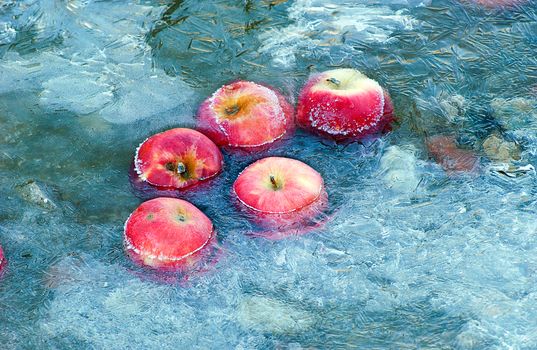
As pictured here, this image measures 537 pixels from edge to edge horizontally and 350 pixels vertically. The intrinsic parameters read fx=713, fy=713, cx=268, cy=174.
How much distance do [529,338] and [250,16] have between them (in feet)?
8.41

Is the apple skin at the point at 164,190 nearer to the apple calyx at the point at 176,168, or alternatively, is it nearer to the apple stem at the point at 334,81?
the apple calyx at the point at 176,168

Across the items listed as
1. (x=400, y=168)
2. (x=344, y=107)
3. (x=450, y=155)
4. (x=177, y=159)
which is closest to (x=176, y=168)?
(x=177, y=159)

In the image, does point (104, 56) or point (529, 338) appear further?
point (104, 56)

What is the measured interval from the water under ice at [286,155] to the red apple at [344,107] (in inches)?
3.3

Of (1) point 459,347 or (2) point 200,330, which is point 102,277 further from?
(1) point 459,347

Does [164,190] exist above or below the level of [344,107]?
below

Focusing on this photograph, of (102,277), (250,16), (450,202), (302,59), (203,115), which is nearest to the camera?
(102,277)

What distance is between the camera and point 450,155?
3459mm

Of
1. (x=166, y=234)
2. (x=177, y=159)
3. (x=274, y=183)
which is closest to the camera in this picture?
(x=166, y=234)

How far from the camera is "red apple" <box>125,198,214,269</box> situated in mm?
2916

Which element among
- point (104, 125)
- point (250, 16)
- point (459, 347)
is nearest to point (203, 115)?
point (104, 125)

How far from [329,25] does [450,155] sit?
4.17 ft

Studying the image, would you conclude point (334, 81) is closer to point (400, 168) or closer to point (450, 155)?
point (400, 168)

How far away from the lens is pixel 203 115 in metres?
3.60
